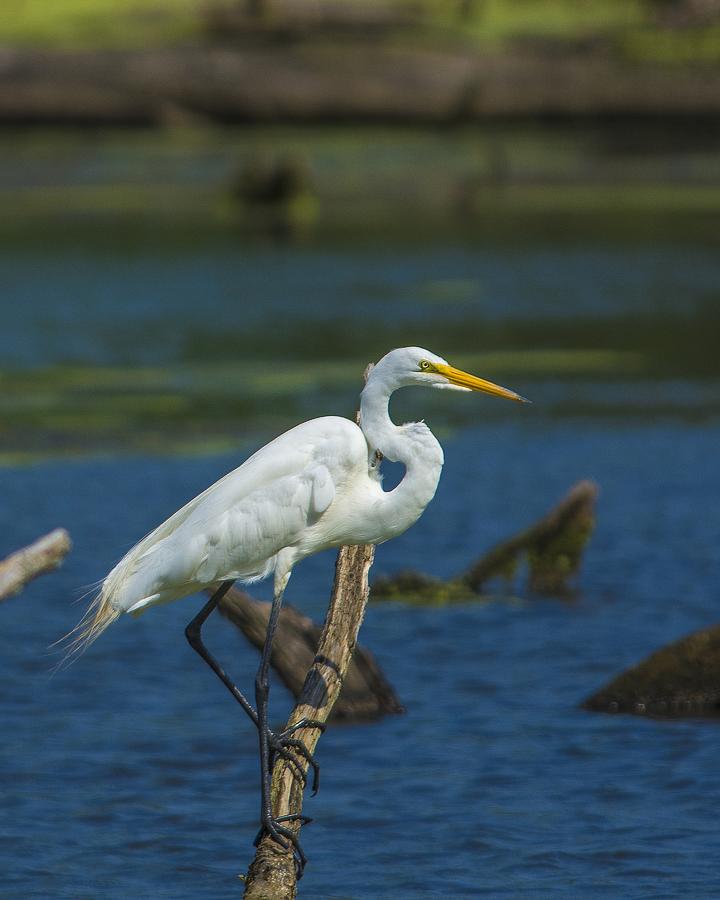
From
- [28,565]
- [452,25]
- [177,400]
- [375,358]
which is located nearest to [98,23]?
[452,25]

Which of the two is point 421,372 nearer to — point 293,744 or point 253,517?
point 253,517

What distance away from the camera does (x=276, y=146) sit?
29.4 meters

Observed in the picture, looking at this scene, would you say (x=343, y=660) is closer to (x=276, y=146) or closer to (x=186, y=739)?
(x=186, y=739)

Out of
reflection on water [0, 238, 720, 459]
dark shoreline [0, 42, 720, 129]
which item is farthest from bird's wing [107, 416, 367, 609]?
dark shoreline [0, 42, 720, 129]

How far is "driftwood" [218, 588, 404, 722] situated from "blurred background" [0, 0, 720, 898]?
0.21 metres

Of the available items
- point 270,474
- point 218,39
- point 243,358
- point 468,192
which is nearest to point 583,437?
point 243,358

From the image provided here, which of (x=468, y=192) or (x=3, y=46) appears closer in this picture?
(x=3, y=46)

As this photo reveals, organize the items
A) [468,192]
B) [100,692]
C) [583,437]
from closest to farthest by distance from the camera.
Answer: [100,692] → [583,437] → [468,192]

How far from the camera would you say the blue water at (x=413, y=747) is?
650 cm

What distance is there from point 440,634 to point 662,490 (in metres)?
3.26

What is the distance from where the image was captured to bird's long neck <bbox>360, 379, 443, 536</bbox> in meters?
5.68

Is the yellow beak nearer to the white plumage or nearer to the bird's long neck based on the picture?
the white plumage

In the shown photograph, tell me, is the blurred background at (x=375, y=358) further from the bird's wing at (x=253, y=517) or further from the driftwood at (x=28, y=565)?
the driftwood at (x=28, y=565)

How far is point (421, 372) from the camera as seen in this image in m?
5.65
